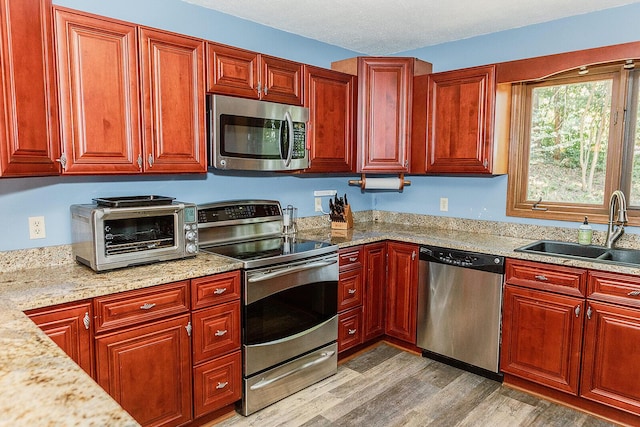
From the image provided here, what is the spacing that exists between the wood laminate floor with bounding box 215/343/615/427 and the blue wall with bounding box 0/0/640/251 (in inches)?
50.6

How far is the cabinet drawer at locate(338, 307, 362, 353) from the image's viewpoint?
10.1 ft

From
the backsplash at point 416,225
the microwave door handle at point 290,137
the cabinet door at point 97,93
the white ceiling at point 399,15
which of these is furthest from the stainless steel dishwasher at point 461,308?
the cabinet door at point 97,93

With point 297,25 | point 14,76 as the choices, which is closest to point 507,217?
point 297,25

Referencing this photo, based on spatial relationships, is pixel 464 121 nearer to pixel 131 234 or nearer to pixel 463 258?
pixel 463 258

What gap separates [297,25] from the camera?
10.4ft

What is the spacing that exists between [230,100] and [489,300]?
2124mm

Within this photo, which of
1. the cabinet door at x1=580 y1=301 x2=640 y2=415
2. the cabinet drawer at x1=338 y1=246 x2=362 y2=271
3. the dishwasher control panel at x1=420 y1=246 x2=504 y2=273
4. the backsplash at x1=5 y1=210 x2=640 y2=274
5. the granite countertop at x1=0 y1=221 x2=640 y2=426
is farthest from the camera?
the cabinet drawer at x1=338 y1=246 x2=362 y2=271

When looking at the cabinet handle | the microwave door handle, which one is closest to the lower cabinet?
the microwave door handle

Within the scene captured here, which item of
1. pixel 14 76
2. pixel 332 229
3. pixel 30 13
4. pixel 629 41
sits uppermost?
pixel 629 41

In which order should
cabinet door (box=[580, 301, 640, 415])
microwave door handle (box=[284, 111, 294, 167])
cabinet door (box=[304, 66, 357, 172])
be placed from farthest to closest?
cabinet door (box=[304, 66, 357, 172]), microwave door handle (box=[284, 111, 294, 167]), cabinet door (box=[580, 301, 640, 415])

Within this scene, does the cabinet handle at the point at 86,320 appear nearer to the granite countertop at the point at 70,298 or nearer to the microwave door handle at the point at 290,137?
the granite countertop at the point at 70,298

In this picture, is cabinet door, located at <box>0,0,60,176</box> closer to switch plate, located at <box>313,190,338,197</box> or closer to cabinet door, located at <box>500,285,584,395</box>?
switch plate, located at <box>313,190,338,197</box>

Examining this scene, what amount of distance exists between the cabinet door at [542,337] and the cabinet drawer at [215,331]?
5.70 ft

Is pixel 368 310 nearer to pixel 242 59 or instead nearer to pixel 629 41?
pixel 242 59
